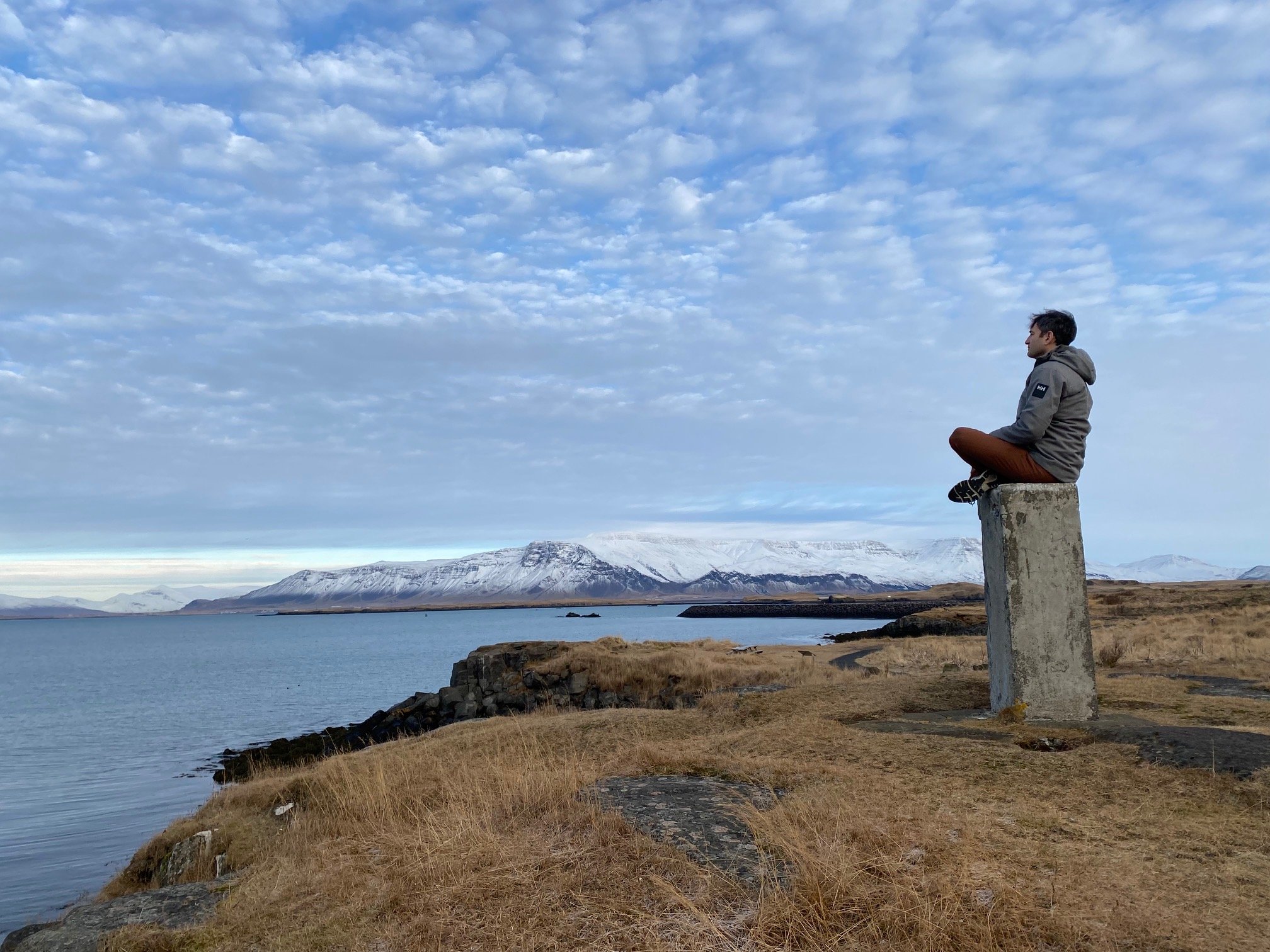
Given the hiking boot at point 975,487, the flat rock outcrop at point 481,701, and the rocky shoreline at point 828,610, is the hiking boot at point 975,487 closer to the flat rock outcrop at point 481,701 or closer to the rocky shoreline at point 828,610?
the flat rock outcrop at point 481,701

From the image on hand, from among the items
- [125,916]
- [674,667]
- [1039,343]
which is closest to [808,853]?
[125,916]

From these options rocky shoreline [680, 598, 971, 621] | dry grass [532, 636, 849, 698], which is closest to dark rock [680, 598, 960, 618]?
rocky shoreline [680, 598, 971, 621]

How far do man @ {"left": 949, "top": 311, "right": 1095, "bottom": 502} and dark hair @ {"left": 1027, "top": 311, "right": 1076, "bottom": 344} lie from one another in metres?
0.14

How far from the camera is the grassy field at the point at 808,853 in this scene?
3508 millimetres

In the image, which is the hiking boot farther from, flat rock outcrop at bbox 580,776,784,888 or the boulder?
the boulder

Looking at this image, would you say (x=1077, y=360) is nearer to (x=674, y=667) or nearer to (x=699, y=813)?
(x=699, y=813)

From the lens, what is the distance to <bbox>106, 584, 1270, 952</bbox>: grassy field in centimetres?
351

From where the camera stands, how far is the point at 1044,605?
7340 mm

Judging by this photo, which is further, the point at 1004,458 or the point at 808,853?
the point at 1004,458

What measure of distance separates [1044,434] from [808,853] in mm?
4943

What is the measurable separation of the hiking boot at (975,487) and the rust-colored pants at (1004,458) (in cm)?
7

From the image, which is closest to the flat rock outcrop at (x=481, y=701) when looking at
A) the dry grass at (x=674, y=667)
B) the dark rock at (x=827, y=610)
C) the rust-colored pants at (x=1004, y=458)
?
the dry grass at (x=674, y=667)

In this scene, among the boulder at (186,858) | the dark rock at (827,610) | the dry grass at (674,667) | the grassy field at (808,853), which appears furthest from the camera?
the dark rock at (827,610)

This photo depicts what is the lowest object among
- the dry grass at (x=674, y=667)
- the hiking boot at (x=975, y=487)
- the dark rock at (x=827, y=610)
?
the dark rock at (x=827, y=610)
